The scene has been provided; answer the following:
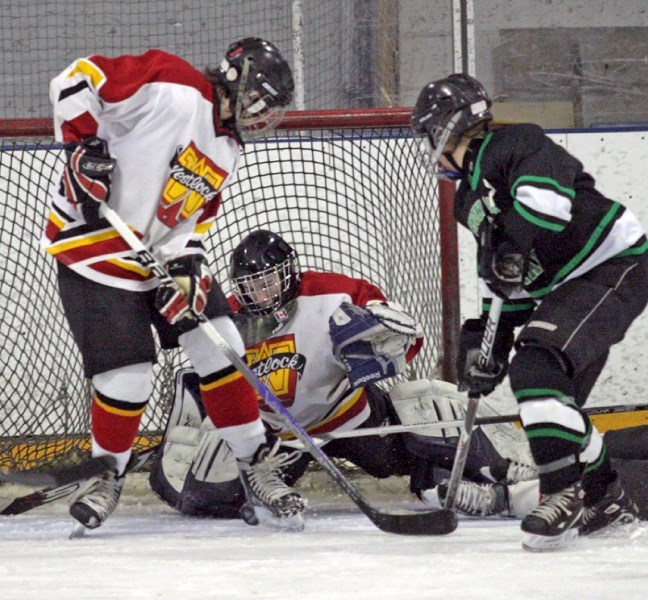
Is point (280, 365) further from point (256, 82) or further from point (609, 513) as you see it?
point (609, 513)

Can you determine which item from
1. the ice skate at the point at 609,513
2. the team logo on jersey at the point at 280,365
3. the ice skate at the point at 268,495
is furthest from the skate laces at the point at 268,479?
the ice skate at the point at 609,513

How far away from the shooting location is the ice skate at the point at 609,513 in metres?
2.24

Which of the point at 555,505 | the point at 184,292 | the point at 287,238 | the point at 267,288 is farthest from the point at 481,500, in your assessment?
the point at 287,238


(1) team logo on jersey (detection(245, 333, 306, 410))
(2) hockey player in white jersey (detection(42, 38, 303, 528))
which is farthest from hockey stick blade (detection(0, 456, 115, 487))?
(1) team logo on jersey (detection(245, 333, 306, 410))

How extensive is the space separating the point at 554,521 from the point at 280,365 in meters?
0.97

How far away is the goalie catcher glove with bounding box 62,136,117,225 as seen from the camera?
2.28 m

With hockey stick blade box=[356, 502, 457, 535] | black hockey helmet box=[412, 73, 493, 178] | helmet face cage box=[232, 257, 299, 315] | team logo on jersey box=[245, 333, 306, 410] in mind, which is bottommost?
hockey stick blade box=[356, 502, 457, 535]

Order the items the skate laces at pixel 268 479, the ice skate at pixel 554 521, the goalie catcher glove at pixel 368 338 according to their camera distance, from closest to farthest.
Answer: the ice skate at pixel 554 521, the skate laces at pixel 268 479, the goalie catcher glove at pixel 368 338

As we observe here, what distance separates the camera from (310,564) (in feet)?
6.28

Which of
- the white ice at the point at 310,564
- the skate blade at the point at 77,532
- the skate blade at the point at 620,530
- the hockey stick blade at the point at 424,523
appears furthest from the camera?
the skate blade at the point at 77,532

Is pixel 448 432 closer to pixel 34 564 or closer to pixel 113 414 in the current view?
pixel 113 414

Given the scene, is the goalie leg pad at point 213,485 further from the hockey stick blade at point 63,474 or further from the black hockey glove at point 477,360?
the black hockey glove at point 477,360

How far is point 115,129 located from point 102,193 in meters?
0.18

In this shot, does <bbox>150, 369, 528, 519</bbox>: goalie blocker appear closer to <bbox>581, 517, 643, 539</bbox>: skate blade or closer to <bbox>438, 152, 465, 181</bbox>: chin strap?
<bbox>581, 517, 643, 539</bbox>: skate blade
